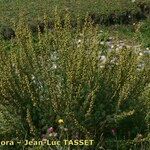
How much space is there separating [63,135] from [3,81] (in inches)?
40.1

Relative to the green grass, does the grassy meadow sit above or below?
above

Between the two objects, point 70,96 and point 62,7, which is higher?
point 70,96

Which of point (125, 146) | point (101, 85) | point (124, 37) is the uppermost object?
point (101, 85)

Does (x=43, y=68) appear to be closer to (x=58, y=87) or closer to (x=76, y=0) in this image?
(x=58, y=87)

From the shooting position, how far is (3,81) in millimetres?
7840

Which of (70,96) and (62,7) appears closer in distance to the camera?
(70,96)

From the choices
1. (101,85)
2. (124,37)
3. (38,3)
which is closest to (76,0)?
(38,3)

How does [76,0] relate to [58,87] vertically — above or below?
below

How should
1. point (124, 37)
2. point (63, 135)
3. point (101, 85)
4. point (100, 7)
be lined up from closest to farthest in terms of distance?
point (63, 135) → point (101, 85) → point (124, 37) → point (100, 7)

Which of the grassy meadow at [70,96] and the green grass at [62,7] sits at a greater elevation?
the grassy meadow at [70,96]

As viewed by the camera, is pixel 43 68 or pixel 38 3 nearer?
pixel 43 68

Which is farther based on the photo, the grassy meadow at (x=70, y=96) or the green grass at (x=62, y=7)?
the green grass at (x=62, y=7)

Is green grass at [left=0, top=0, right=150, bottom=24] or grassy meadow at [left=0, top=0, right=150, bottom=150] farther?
green grass at [left=0, top=0, right=150, bottom=24]

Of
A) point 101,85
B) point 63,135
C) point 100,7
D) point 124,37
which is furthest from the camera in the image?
point 100,7
